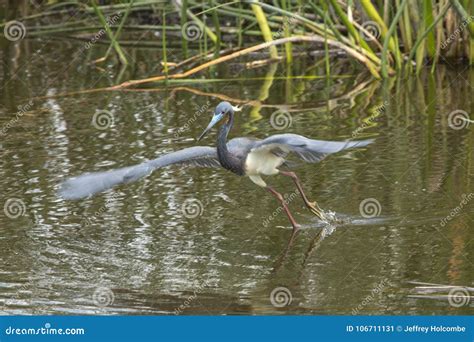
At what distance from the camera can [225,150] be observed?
786cm

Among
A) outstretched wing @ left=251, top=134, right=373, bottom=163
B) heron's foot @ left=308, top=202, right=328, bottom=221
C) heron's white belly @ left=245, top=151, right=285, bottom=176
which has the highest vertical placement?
outstretched wing @ left=251, top=134, right=373, bottom=163

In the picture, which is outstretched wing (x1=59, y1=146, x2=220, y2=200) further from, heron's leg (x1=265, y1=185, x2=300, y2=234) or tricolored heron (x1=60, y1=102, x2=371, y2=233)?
heron's leg (x1=265, y1=185, x2=300, y2=234)

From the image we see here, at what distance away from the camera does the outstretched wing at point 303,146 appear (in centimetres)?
694

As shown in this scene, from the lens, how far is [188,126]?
1075 centimetres

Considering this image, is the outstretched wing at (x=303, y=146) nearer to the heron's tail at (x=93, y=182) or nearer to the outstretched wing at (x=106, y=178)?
the outstretched wing at (x=106, y=178)

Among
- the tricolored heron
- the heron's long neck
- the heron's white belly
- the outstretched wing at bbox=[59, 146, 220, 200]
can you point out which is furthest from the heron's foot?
the outstretched wing at bbox=[59, 146, 220, 200]

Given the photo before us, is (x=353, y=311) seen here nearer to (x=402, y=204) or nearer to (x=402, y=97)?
(x=402, y=204)

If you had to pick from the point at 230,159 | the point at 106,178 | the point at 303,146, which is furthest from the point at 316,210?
the point at 106,178

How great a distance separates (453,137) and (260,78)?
3.60m

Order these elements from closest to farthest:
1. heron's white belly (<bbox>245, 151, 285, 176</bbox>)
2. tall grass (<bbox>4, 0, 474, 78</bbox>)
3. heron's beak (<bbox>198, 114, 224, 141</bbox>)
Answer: heron's beak (<bbox>198, 114, 224, 141</bbox>) < heron's white belly (<bbox>245, 151, 285, 176</bbox>) < tall grass (<bbox>4, 0, 474, 78</bbox>)

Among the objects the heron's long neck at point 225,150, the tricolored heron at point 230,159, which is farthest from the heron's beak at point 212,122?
the heron's long neck at point 225,150

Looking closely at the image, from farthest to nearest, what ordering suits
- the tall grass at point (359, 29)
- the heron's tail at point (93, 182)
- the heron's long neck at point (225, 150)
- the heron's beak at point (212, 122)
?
the tall grass at point (359, 29) → the heron's long neck at point (225, 150) → the heron's beak at point (212, 122) → the heron's tail at point (93, 182)

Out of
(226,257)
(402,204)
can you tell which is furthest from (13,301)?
(402,204)

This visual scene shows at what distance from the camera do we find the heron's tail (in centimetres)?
713
